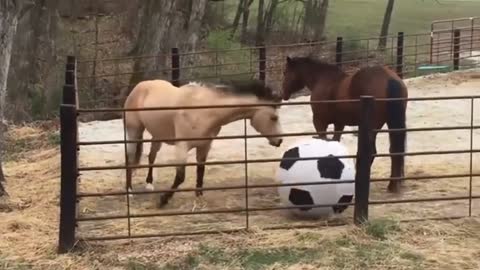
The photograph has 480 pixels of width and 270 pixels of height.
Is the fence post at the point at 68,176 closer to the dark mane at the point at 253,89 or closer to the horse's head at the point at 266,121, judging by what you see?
the dark mane at the point at 253,89

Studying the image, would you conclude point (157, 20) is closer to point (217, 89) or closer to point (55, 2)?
point (55, 2)

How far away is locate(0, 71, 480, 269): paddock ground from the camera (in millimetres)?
5590

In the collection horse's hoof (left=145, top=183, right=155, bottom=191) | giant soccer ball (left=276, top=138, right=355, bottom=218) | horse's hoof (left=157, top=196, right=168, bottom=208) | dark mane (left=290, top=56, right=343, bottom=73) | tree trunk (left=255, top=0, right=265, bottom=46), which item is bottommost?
horse's hoof (left=157, top=196, right=168, bottom=208)

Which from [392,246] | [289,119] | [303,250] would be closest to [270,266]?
[303,250]

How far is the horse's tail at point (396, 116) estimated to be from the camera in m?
7.18

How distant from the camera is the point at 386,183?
26.0ft

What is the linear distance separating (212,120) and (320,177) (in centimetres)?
106

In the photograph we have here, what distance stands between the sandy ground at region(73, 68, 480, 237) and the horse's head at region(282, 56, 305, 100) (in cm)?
75

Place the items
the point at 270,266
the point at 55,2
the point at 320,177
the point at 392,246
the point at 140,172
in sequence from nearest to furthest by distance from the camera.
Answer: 1. the point at 270,266
2. the point at 392,246
3. the point at 320,177
4. the point at 140,172
5. the point at 55,2

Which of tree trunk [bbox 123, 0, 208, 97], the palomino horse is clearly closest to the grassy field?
tree trunk [bbox 123, 0, 208, 97]

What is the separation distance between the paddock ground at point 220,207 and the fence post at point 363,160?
0.17m

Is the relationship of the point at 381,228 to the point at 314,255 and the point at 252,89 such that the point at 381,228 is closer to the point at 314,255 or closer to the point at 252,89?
the point at 314,255

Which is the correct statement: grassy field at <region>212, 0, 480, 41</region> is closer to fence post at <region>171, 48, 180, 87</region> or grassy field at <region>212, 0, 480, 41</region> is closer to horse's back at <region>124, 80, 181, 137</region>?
fence post at <region>171, 48, 180, 87</region>

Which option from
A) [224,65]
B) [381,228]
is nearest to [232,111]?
[381,228]
